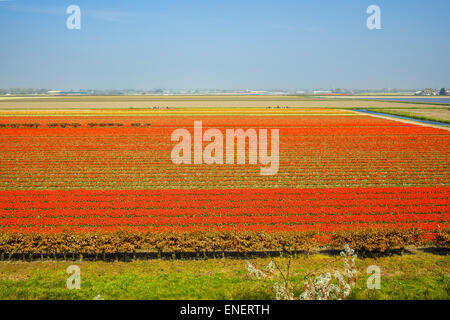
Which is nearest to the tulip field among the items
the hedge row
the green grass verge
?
the hedge row

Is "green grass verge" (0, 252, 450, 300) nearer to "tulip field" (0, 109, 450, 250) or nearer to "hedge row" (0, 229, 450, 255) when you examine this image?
"hedge row" (0, 229, 450, 255)

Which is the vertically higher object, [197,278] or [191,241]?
[191,241]

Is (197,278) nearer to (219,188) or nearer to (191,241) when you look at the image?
(191,241)

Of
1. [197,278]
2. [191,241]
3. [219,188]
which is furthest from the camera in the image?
[219,188]

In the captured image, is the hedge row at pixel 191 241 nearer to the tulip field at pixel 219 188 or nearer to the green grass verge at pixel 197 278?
the tulip field at pixel 219 188

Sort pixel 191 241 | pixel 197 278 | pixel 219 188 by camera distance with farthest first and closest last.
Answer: pixel 219 188 → pixel 191 241 → pixel 197 278

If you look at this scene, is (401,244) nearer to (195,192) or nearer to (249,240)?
(249,240)

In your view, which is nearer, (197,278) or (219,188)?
(197,278)

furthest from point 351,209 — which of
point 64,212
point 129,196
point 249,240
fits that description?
point 64,212

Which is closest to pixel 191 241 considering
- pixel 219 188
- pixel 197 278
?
pixel 197 278
